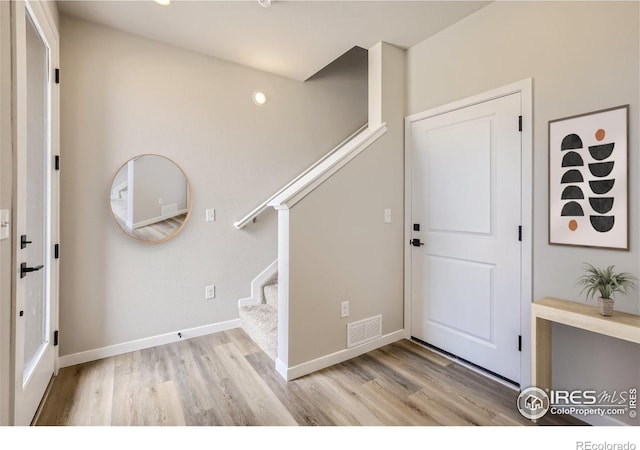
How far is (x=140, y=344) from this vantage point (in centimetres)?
251

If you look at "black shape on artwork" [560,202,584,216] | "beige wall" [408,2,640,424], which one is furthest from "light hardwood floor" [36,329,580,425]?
"black shape on artwork" [560,202,584,216]

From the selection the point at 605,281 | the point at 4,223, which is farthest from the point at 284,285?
the point at 605,281

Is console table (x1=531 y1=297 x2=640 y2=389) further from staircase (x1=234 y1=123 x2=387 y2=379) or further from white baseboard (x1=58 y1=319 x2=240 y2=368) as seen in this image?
white baseboard (x1=58 y1=319 x2=240 y2=368)

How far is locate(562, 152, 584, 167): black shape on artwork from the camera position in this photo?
5.54 feet

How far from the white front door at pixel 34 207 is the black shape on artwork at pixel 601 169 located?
2.87m

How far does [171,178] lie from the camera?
2625mm

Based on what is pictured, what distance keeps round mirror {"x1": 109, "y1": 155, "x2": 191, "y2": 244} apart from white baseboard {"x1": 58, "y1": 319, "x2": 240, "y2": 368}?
849 millimetres

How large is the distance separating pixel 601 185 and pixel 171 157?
120 inches

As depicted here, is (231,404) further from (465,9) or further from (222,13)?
(465,9)

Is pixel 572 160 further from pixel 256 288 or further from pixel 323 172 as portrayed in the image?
pixel 256 288

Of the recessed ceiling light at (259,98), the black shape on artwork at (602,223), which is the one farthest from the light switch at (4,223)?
the black shape on artwork at (602,223)

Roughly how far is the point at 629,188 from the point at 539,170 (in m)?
0.44

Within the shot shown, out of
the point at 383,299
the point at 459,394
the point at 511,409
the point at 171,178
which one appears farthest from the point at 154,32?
the point at 511,409

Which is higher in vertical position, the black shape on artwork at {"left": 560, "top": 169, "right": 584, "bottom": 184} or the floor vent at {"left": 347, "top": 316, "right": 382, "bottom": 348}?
the black shape on artwork at {"left": 560, "top": 169, "right": 584, "bottom": 184}
